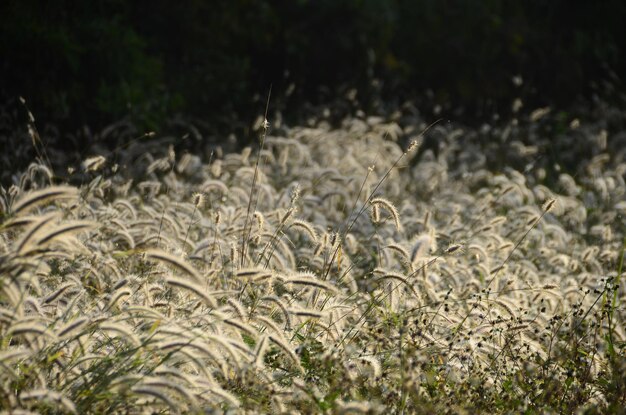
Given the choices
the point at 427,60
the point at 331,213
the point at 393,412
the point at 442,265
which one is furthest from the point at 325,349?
the point at 427,60

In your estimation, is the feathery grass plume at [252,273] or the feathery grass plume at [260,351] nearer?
the feathery grass plume at [260,351]

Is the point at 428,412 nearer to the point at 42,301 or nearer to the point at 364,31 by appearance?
the point at 42,301

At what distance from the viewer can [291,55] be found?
12.0 metres

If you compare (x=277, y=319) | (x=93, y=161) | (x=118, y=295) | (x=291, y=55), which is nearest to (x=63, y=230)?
(x=118, y=295)

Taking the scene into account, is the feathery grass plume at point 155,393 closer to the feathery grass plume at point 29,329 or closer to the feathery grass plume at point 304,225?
the feathery grass plume at point 29,329

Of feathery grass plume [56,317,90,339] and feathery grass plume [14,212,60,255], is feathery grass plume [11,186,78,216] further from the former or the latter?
feathery grass plume [56,317,90,339]

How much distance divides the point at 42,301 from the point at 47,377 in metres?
0.39

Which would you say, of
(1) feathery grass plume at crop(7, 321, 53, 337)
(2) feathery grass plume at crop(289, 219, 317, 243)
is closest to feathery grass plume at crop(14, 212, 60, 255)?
(1) feathery grass plume at crop(7, 321, 53, 337)

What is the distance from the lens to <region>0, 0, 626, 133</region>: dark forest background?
28.1ft

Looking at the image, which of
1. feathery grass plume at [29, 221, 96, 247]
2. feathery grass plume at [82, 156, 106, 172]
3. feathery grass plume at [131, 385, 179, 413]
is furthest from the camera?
feathery grass plume at [82, 156, 106, 172]

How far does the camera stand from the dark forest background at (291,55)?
8.58 m

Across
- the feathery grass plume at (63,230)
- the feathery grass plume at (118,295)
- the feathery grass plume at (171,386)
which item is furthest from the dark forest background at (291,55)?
the feathery grass plume at (171,386)

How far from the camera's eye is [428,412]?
2898mm

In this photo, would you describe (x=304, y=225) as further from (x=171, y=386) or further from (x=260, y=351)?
(x=171, y=386)
